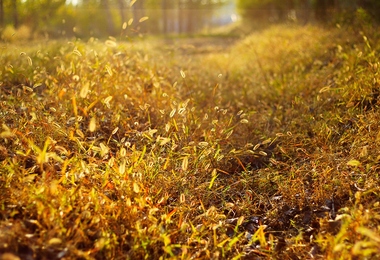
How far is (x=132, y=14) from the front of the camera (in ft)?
94.2

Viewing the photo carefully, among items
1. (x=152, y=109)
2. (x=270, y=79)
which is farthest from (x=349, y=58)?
(x=152, y=109)

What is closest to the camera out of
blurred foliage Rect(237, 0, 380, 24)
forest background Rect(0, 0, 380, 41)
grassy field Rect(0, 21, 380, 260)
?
grassy field Rect(0, 21, 380, 260)

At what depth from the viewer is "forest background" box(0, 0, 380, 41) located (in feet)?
30.3

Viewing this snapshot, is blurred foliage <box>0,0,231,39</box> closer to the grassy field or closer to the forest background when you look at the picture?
the forest background

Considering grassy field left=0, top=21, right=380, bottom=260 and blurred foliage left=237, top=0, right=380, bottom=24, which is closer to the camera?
grassy field left=0, top=21, right=380, bottom=260

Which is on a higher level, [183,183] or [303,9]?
[303,9]

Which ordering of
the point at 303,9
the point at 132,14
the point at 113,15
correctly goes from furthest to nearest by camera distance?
the point at 113,15 < the point at 132,14 < the point at 303,9

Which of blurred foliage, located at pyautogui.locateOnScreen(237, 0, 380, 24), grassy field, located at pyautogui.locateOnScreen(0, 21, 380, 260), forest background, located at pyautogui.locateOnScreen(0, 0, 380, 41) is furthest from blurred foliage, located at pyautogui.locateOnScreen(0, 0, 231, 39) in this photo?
grassy field, located at pyautogui.locateOnScreen(0, 21, 380, 260)

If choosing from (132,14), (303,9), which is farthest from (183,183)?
(132,14)

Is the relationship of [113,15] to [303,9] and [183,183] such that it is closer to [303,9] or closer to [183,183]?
[303,9]

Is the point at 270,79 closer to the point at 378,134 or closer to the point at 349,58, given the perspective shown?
the point at 349,58

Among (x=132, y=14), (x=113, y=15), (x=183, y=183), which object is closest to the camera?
(x=183, y=183)

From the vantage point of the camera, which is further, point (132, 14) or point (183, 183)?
point (132, 14)

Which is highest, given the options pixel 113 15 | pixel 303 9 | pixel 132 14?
pixel 113 15
